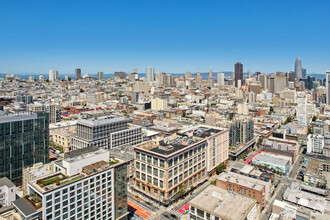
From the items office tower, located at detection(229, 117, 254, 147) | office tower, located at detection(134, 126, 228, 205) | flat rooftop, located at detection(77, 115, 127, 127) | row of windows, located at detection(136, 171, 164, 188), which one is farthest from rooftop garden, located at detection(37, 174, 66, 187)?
office tower, located at detection(229, 117, 254, 147)

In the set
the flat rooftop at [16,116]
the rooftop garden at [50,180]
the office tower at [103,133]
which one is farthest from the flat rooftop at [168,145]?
the flat rooftop at [16,116]

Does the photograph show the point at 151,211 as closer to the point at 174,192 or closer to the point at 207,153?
the point at 174,192

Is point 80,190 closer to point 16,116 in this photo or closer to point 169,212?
A: point 169,212

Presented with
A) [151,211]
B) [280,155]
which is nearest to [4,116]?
[151,211]

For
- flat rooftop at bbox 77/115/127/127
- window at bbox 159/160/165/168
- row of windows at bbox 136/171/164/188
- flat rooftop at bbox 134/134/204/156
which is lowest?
row of windows at bbox 136/171/164/188

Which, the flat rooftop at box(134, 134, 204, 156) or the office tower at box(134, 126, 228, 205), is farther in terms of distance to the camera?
the flat rooftop at box(134, 134, 204, 156)

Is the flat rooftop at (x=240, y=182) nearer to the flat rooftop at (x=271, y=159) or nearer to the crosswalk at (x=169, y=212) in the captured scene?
the crosswalk at (x=169, y=212)

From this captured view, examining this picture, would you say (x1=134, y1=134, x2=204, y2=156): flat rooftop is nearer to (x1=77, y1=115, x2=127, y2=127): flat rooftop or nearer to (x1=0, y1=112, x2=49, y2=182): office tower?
(x1=77, y1=115, x2=127, y2=127): flat rooftop
